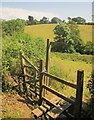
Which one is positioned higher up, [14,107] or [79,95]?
[79,95]

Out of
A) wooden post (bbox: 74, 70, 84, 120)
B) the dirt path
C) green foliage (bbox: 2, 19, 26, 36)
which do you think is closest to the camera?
wooden post (bbox: 74, 70, 84, 120)

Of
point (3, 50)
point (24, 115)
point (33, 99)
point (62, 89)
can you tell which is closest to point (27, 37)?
point (3, 50)

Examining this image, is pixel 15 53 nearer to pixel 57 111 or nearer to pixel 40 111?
pixel 40 111

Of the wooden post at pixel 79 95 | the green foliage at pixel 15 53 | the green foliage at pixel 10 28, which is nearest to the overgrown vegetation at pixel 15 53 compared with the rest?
the green foliage at pixel 15 53

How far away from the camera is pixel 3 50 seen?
938cm

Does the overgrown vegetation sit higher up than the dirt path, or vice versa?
the overgrown vegetation

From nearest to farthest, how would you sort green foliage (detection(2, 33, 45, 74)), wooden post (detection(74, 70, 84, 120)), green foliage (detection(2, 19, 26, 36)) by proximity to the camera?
wooden post (detection(74, 70, 84, 120))
green foliage (detection(2, 33, 45, 74))
green foliage (detection(2, 19, 26, 36))

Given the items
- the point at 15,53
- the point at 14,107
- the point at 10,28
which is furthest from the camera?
the point at 10,28

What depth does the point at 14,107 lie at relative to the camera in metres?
6.87

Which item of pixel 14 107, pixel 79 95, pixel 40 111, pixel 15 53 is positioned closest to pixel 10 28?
pixel 15 53

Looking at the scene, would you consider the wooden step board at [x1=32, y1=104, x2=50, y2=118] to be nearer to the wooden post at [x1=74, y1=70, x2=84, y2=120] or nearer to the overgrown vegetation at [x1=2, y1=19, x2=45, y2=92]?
the wooden post at [x1=74, y1=70, x2=84, y2=120]

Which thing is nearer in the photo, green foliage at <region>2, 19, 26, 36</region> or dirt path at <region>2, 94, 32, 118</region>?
dirt path at <region>2, 94, 32, 118</region>

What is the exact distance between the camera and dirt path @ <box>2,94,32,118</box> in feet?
20.8

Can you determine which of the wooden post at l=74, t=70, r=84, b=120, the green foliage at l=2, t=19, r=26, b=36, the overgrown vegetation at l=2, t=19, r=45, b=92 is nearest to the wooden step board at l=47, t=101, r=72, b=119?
the wooden post at l=74, t=70, r=84, b=120
